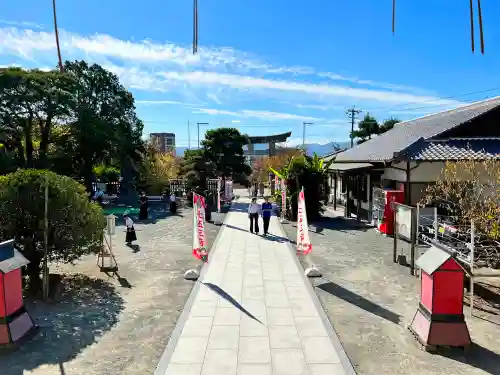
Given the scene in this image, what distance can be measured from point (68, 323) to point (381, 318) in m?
5.74

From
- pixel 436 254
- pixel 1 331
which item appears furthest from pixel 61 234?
pixel 436 254

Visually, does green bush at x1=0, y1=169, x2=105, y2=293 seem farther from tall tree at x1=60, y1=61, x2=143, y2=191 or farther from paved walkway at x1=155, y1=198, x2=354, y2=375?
tall tree at x1=60, y1=61, x2=143, y2=191

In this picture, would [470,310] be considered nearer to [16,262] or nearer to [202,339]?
[202,339]

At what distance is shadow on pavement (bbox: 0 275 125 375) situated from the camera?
5875 mm

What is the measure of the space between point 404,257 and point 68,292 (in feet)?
28.6

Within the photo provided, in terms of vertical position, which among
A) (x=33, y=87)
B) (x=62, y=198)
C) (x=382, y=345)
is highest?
(x=33, y=87)

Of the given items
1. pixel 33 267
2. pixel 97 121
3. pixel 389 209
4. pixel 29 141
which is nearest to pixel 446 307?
pixel 33 267

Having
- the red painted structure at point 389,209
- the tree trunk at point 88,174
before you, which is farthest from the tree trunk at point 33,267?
the tree trunk at point 88,174

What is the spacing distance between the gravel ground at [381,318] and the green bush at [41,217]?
221 inches

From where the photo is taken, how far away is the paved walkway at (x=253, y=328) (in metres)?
5.59

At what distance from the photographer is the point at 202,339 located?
6469mm

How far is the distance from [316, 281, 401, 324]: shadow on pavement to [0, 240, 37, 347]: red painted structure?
19.6 ft

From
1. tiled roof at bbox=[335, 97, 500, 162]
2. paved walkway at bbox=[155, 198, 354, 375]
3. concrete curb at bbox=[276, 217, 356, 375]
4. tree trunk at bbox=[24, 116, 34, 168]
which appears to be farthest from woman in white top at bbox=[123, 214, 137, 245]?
tree trunk at bbox=[24, 116, 34, 168]

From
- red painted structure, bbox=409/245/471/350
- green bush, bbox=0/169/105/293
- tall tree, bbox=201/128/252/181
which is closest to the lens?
red painted structure, bbox=409/245/471/350
